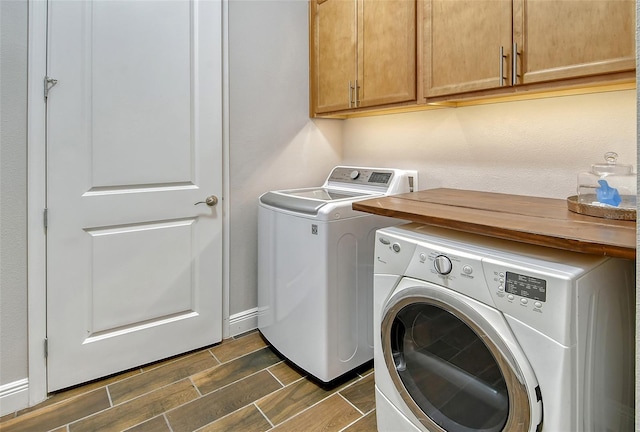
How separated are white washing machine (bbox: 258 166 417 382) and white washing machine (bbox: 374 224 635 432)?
1.21 feet

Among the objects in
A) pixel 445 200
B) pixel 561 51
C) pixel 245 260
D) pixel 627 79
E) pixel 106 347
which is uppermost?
pixel 561 51

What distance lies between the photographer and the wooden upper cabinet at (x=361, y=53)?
187cm

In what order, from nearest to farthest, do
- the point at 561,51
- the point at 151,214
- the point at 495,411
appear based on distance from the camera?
the point at 495,411 < the point at 561,51 < the point at 151,214

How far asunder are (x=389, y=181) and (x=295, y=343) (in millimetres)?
1040

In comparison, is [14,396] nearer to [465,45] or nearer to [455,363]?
[455,363]

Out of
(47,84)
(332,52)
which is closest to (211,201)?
(47,84)

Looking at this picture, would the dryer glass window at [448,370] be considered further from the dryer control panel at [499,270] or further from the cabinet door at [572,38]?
the cabinet door at [572,38]

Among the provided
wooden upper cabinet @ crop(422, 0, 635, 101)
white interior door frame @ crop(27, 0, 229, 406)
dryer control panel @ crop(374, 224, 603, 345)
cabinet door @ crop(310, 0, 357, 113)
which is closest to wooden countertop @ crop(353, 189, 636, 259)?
dryer control panel @ crop(374, 224, 603, 345)

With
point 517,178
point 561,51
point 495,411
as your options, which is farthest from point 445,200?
point 495,411

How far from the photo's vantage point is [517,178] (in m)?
1.80

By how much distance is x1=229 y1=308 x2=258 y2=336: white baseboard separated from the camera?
7.45 feet

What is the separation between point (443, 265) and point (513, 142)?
1.01 meters

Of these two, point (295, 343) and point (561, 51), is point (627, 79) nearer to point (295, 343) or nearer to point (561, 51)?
point (561, 51)

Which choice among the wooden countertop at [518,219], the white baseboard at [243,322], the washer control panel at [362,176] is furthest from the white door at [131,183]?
the wooden countertop at [518,219]
